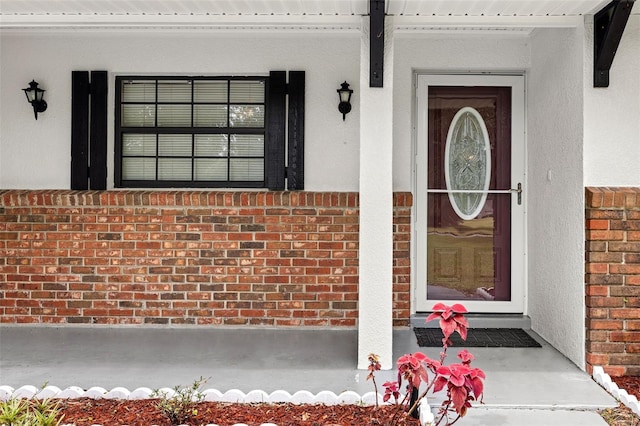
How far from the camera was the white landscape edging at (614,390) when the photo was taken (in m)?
3.43

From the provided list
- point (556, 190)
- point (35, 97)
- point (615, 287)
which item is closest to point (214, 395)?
point (615, 287)

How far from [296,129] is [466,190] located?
5.90 ft

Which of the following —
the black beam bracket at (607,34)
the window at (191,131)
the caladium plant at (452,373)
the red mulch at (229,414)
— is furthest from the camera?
the window at (191,131)

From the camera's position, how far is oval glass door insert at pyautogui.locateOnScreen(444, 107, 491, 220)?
5.65 m

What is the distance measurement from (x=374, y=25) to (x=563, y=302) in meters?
2.66

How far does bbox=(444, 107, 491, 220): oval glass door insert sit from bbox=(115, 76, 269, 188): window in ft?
6.14

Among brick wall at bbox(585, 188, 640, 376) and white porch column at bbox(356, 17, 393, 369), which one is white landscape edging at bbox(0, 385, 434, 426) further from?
brick wall at bbox(585, 188, 640, 376)

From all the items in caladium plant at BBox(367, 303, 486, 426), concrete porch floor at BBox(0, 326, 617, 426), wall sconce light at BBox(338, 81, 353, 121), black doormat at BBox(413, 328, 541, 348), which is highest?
wall sconce light at BBox(338, 81, 353, 121)

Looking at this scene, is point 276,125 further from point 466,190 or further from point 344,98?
point 466,190

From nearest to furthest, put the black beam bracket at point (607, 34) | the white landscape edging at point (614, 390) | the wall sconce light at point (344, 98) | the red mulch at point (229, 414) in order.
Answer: the red mulch at point (229, 414) → the white landscape edging at point (614, 390) → the black beam bracket at point (607, 34) → the wall sconce light at point (344, 98)

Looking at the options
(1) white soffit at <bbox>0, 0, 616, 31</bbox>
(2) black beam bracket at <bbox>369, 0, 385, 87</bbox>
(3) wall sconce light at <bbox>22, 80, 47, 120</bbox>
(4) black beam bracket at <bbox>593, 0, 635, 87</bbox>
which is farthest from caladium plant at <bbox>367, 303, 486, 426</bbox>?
(3) wall sconce light at <bbox>22, 80, 47, 120</bbox>

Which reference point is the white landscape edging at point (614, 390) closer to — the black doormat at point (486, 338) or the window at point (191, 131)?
the black doormat at point (486, 338)

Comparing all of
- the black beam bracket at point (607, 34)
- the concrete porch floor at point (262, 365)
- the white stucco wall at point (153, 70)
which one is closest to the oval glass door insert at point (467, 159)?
the white stucco wall at point (153, 70)

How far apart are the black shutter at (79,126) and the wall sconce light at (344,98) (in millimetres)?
2499
